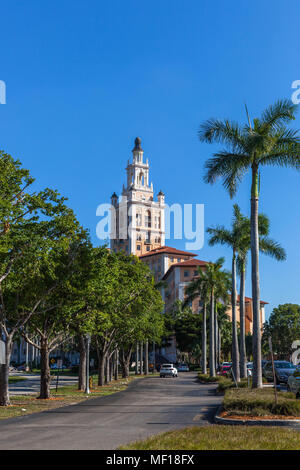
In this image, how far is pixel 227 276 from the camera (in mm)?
57938

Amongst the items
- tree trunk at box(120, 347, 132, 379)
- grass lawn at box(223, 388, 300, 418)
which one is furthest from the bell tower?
grass lawn at box(223, 388, 300, 418)

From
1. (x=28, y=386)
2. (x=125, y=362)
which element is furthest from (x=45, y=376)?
(x=125, y=362)

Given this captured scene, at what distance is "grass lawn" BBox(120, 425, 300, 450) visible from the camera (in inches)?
424

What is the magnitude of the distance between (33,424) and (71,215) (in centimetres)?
1130

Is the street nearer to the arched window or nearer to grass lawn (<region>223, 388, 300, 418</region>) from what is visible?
grass lawn (<region>223, 388, 300, 418</region>)

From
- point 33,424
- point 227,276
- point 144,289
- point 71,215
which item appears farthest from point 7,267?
point 227,276

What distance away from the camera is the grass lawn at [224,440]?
10.8m

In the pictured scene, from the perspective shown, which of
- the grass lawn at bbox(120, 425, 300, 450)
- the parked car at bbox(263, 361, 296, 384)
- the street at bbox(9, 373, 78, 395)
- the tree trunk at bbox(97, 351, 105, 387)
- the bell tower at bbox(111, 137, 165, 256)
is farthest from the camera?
the bell tower at bbox(111, 137, 165, 256)

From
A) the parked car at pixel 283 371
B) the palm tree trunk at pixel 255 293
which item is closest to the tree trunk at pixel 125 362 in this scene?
the parked car at pixel 283 371

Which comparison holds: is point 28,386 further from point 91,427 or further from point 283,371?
point 91,427

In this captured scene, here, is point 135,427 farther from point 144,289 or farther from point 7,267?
point 144,289

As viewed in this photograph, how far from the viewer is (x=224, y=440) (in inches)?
455

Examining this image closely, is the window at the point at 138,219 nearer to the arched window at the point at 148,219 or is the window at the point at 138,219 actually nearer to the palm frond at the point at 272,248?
the arched window at the point at 148,219

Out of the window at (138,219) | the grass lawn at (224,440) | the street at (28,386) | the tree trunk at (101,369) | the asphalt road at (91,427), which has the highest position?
the window at (138,219)
